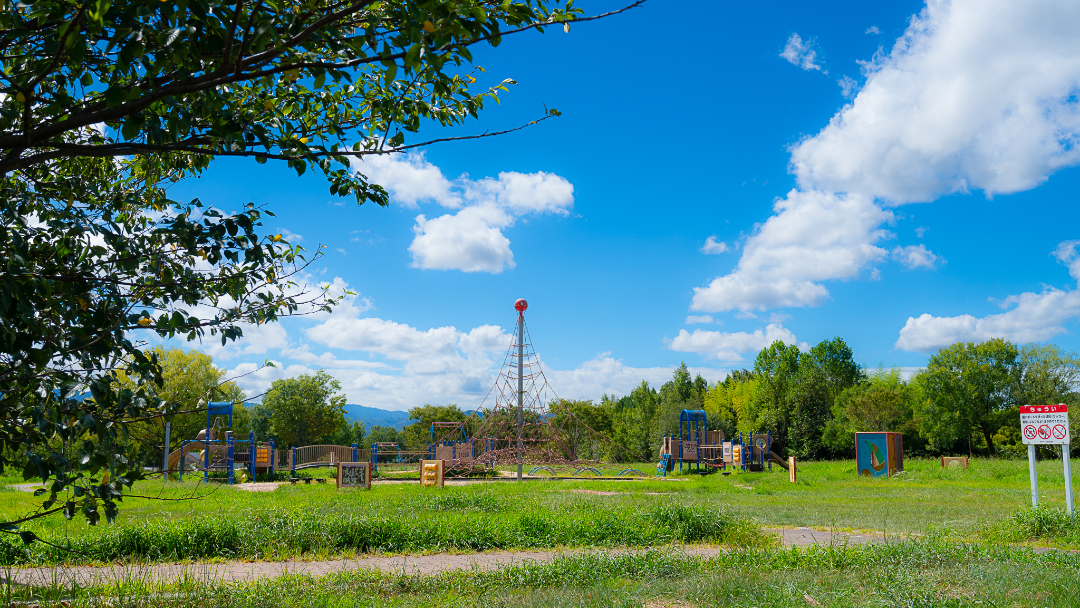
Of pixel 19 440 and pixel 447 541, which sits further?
pixel 447 541

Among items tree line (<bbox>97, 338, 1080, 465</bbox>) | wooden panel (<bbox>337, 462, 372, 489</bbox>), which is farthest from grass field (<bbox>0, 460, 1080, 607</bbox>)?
tree line (<bbox>97, 338, 1080, 465</bbox>)

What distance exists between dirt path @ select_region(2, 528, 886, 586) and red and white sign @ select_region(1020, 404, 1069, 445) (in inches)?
191

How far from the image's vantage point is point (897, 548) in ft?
21.2

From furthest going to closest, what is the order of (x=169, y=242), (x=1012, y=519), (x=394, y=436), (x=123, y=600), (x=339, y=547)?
(x=394, y=436) → (x=1012, y=519) → (x=339, y=547) → (x=123, y=600) → (x=169, y=242)

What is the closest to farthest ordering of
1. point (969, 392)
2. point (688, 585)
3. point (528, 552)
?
point (688, 585) → point (528, 552) → point (969, 392)

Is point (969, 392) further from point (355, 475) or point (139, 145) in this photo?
point (139, 145)

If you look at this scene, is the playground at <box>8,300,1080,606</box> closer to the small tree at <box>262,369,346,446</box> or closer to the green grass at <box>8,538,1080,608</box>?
the green grass at <box>8,538,1080,608</box>

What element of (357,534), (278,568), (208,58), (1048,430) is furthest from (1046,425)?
(208,58)

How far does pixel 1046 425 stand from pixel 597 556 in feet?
23.6

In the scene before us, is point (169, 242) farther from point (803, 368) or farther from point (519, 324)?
point (803, 368)

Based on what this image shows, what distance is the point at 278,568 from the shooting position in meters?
6.45

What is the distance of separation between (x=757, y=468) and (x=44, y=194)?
29.1 metres

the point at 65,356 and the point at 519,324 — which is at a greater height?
the point at 519,324

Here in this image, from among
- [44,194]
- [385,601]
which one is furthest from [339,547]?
[44,194]
